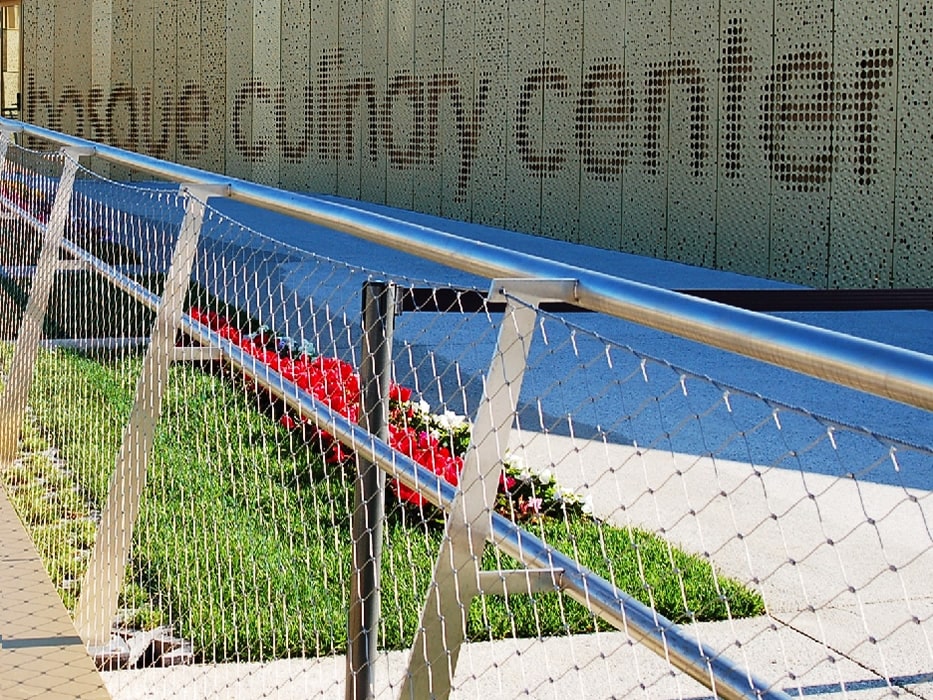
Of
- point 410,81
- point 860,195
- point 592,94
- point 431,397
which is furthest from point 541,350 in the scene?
point 410,81

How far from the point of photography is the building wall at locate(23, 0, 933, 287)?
1384 centimetres

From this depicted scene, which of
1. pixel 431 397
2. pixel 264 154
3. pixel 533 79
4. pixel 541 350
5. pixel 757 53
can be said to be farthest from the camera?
pixel 264 154

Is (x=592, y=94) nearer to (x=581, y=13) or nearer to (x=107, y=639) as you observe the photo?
(x=581, y=13)

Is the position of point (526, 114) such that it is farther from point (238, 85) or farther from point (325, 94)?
point (238, 85)

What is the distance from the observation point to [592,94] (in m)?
17.8

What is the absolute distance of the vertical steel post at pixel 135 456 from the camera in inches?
162

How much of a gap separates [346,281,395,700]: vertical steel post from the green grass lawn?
0.64 meters

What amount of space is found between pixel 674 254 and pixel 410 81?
22.2ft

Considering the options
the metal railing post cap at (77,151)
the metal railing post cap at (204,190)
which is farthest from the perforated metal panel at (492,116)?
the metal railing post cap at (204,190)

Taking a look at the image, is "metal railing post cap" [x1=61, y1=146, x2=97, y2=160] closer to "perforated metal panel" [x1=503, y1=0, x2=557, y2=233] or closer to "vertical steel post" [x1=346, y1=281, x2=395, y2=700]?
"vertical steel post" [x1=346, y1=281, x2=395, y2=700]

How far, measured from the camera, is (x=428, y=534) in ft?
15.3

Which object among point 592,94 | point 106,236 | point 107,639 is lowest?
point 107,639

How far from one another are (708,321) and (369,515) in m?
1.34

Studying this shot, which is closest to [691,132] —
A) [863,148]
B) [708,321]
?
[863,148]
